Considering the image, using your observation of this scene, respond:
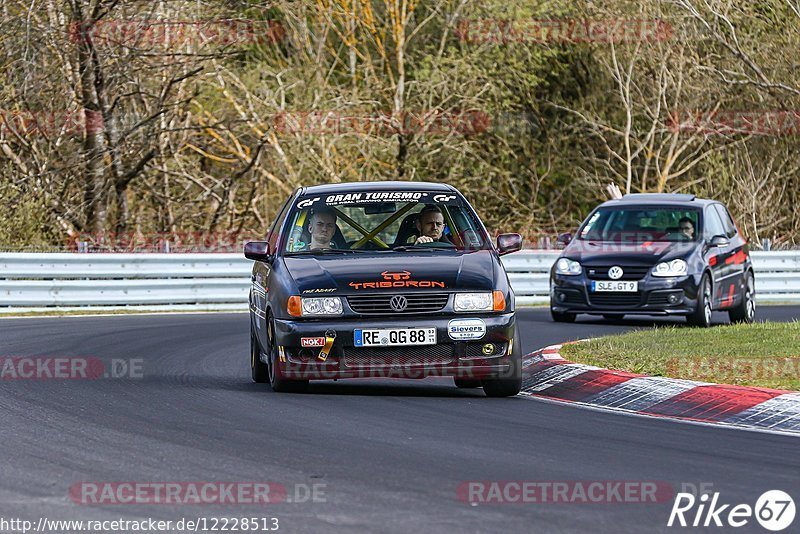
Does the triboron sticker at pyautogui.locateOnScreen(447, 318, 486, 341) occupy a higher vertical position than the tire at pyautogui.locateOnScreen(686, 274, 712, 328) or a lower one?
higher

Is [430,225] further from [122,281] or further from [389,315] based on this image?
[122,281]

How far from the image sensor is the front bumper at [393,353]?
10.6 m

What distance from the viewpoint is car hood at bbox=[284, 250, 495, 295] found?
1075 cm

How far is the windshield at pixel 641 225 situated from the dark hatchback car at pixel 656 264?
13 mm

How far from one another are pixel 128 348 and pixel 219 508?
9.15 m

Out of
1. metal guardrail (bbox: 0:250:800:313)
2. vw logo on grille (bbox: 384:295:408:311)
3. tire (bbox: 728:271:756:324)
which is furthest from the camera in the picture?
Answer: metal guardrail (bbox: 0:250:800:313)

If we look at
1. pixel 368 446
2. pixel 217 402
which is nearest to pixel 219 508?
pixel 368 446

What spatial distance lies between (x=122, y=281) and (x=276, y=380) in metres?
12.4

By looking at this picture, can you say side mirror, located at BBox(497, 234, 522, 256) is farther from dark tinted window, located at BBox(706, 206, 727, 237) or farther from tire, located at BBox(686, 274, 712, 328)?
dark tinted window, located at BBox(706, 206, 727, 237)

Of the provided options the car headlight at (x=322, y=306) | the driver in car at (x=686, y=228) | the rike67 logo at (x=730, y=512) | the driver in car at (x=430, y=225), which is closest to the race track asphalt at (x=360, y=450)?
the rike67 logo at (x=730, y=512)

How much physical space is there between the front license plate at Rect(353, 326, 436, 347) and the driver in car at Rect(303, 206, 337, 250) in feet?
4.56
